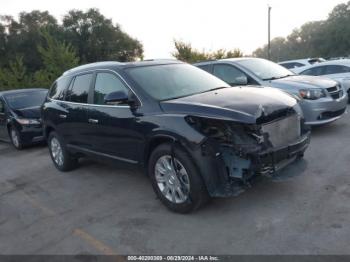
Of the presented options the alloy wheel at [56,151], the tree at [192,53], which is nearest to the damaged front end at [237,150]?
the alloy wheel at [56,151]

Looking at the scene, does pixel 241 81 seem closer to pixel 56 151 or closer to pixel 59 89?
pixel 59 89

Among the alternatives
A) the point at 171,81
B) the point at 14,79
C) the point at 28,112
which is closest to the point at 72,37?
the point at 14,79

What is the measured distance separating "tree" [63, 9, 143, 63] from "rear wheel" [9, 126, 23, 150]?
A: 4093cm

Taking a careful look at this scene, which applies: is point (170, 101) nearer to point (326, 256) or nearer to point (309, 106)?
point (326, 256)

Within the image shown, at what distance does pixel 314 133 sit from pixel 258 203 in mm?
3730

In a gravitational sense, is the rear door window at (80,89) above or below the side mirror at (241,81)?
above

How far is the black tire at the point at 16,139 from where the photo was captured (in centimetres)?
932

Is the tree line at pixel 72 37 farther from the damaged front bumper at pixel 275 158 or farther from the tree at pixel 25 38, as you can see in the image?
the damaged front bumper at pixel 275 158

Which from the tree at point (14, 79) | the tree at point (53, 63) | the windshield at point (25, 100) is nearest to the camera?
the windshield at point (25, 100)

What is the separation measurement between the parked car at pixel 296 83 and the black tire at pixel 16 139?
509 centimetres

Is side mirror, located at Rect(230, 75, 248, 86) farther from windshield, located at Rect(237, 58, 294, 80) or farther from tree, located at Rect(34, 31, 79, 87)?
tree, located at Rect(34, 31, 79, 87)

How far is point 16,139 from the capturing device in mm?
9547

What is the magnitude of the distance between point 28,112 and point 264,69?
6078 mm

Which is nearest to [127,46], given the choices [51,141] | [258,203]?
[51,141]
